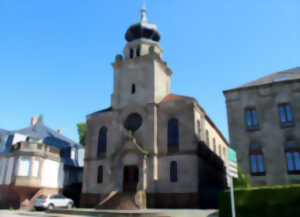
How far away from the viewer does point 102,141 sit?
105ft

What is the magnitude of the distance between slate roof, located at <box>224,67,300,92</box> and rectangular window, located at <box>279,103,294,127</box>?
2026mm

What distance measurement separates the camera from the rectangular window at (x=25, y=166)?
29516mm

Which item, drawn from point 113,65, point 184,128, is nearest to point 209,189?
point 184,128

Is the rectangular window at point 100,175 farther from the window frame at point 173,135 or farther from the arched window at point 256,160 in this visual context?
the arched window at point 256,160

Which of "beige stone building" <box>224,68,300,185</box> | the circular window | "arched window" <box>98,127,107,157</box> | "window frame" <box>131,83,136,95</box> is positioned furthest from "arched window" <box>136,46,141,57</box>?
"beige stone building" <box>224,68,300,185</box>

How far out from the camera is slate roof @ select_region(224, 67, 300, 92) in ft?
67.7

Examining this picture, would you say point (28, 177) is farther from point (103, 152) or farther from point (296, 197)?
point (296, 197)

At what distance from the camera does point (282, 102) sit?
19.9 metres

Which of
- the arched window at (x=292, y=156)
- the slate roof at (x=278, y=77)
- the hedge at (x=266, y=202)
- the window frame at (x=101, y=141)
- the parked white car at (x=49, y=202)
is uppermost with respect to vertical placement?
the slate roof at (x=278, y=77)

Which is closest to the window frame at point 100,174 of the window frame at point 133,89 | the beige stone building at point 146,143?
the beige stone building at point 146,143

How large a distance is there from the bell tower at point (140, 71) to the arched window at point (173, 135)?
128 inches

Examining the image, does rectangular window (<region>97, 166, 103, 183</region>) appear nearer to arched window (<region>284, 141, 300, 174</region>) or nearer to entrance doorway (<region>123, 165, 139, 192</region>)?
entrance doorway (<region>123, 165, 139, 192</region>)

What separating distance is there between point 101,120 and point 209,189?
1496 centimetres

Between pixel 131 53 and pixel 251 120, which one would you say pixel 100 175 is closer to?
pixel 131 53
